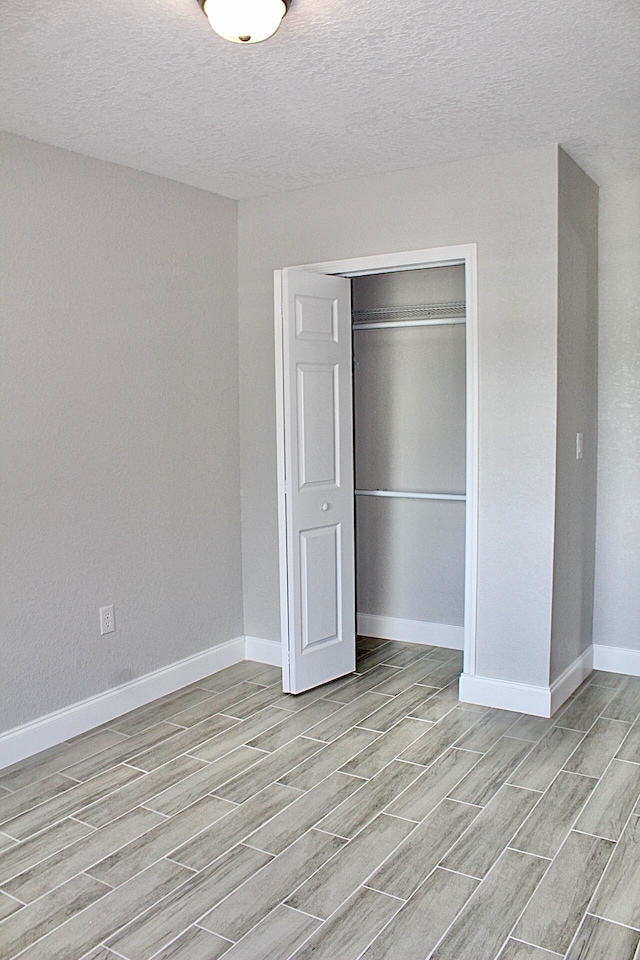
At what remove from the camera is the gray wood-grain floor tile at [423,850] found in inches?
96.9

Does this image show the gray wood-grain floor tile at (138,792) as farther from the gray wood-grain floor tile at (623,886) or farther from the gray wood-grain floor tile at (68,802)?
the gray wood-grain floor tile at (623,886)

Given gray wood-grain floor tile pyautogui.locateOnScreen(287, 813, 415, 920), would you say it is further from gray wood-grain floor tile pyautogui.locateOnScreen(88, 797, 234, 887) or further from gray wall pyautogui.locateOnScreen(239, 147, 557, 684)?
gray wall pyautogui.locateOnScreen(239, 147, 557, 684)

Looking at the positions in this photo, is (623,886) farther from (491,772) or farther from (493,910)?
(491,772)

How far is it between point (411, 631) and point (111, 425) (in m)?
2.20

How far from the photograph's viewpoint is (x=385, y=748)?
134 inches

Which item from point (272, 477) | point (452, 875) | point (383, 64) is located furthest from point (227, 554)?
point (383, 64)

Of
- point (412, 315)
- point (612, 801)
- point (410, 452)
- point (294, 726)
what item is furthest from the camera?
point (410, 452)

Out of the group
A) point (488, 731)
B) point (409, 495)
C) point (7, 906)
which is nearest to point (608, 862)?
point (488, 731)

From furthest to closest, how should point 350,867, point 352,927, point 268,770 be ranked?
1. point 268,770
2. point 350,867
3. point 352,927

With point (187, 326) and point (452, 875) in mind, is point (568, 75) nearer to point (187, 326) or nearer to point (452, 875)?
point (187, 326)

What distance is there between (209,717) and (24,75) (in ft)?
8.83

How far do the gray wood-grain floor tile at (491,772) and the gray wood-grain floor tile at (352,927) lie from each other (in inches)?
27.5

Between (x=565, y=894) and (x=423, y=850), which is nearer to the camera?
(x=565, y=894)

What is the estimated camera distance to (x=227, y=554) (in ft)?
14.7
